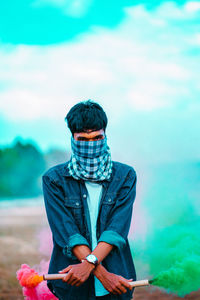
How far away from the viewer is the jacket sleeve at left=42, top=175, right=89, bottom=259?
9.00 feet

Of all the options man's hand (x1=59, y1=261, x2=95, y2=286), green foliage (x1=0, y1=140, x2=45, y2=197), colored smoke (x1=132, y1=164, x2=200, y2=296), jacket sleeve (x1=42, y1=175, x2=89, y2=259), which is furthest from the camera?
green foliage (x1=0, y1=140, x2=45, y2=197)

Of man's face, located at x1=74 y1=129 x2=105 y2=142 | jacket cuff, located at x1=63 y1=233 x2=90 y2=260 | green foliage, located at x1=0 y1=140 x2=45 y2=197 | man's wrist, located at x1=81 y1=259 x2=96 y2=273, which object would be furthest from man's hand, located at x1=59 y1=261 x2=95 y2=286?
green foliage, located at x1=0 y1=140 x2=45 y2=197

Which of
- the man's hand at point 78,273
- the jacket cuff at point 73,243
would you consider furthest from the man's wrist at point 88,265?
the jacket cuff at point 73,243

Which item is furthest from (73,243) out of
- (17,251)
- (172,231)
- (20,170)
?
(20,170)

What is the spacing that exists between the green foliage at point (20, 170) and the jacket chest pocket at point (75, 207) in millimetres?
20327

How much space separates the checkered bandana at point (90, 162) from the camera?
2891 mm

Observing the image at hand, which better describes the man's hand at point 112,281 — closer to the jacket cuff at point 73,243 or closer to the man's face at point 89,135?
the jacket cuff at point 73,243

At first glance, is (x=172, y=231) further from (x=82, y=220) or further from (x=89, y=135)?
(x=89, y=135)

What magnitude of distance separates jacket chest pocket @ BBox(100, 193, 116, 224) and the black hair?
46cm

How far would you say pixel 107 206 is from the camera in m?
2.88

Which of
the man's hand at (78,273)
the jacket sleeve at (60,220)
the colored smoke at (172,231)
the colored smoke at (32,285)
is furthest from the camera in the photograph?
the colored smoke at (32,285)

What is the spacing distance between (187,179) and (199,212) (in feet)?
3.06

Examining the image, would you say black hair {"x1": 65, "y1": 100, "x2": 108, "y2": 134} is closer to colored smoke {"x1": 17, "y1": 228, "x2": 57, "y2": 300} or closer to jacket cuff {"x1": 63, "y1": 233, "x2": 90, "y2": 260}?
jacket cuff {"x1": 63, "y1": 233, "x2": 90, "y2": 260}

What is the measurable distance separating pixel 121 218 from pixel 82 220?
0.84ft
